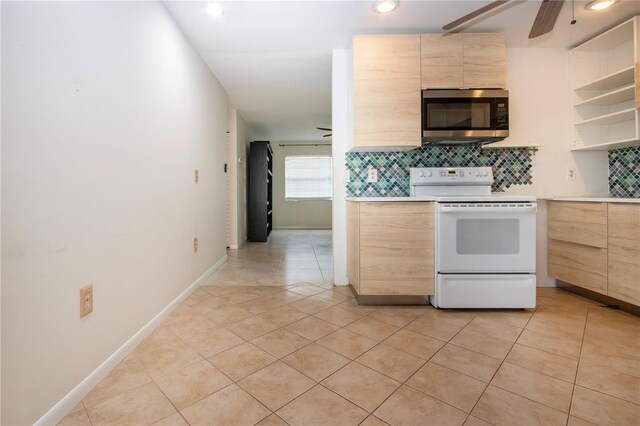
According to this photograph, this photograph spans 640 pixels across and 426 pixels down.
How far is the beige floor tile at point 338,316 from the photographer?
6.33 feet

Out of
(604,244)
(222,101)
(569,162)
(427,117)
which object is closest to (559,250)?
(604,244)

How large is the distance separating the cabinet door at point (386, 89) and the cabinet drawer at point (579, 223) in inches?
53.9

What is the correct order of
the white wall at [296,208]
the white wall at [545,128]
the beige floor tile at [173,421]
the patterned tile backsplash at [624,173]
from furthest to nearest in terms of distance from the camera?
the white wall at [296,208] < the white wall at [545,128] < the patterned tile backsplash at [624,173] < the beige floor tile at [173,421]

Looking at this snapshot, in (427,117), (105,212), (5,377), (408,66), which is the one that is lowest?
(5,377)

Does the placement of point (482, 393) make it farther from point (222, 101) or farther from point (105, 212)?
point (222, 101)

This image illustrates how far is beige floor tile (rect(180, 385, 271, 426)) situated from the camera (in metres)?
1.06

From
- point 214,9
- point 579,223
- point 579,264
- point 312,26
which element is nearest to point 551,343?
point 579,264

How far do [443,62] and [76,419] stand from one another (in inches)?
118

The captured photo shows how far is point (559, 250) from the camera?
249 centimetres

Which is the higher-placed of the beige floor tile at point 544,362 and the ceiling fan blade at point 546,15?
the ceiling fan blade at point 546,15

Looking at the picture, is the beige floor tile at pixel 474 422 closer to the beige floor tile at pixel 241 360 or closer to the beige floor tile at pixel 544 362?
the beige floor tile at pixel 544 362

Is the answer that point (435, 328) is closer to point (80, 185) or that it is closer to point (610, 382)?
point (610, 382)

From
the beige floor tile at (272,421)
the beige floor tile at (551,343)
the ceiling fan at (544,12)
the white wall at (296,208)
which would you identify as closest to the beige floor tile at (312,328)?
the beige floor tile at (272,421)

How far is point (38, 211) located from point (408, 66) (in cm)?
243
